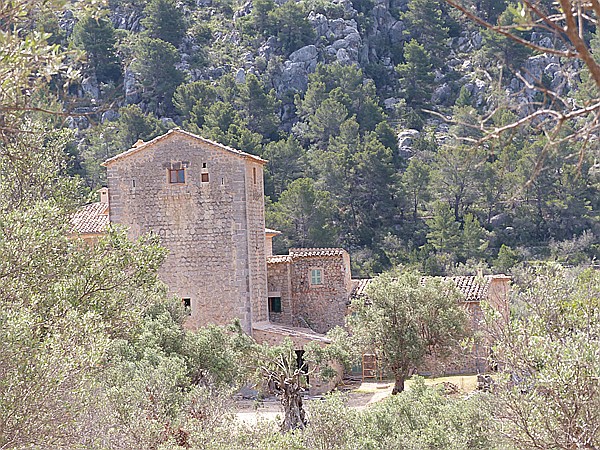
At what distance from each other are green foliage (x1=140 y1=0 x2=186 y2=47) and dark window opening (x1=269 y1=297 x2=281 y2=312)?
48.7 metres

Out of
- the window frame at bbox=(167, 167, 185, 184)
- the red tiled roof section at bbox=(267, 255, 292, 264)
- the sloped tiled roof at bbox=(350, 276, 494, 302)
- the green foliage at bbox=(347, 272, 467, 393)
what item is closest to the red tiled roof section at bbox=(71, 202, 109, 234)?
the window frame at bbox=(167, 167, 185, 184)

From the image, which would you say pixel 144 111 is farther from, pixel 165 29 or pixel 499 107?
pixel 499 107

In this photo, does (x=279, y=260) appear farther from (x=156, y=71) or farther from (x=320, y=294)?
(x=156, y=71)

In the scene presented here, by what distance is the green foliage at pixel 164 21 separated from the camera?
3150 inches

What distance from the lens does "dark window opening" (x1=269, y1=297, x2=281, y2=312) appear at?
1407 inches

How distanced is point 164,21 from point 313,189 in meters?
33.1

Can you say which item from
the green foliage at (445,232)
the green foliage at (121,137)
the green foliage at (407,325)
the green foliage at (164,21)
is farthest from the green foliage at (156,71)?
the green foliage at (407,325)

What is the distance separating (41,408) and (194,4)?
8264cm

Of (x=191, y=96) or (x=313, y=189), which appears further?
(x=191, y=96)

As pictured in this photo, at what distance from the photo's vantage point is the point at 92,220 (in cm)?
3688

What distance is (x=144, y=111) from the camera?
72.2 m

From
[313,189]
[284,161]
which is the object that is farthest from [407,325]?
[284,161]

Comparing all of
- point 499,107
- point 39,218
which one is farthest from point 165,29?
point 499,107

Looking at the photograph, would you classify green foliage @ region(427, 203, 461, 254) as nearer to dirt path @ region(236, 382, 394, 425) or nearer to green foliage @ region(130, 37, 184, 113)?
dirt path @ region(236, 382, 394, 425)
